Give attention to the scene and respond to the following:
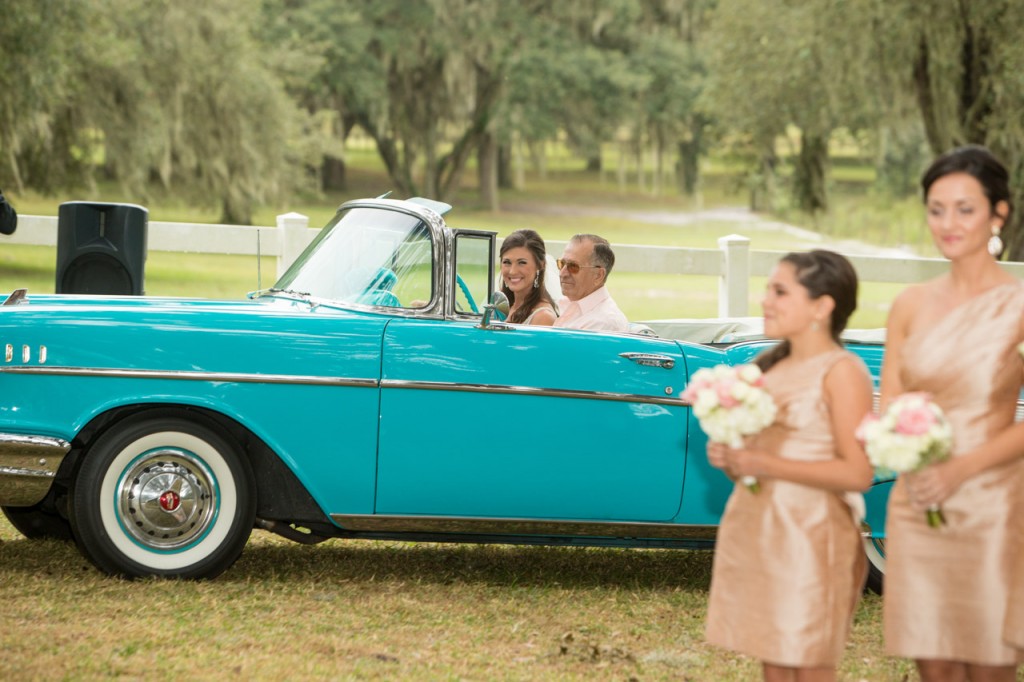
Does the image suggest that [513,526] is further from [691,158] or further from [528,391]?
[691,158]

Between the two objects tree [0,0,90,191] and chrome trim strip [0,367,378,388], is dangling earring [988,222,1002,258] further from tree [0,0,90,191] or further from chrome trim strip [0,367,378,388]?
tree [0,0,90,191]

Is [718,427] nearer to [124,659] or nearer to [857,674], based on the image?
[857,674]

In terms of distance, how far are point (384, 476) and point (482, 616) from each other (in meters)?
0.69

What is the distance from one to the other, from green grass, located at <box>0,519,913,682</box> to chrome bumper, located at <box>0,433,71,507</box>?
1.49 ft

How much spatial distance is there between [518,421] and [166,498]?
1.49 m

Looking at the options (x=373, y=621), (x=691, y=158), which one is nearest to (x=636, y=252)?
(x=373, y=621)

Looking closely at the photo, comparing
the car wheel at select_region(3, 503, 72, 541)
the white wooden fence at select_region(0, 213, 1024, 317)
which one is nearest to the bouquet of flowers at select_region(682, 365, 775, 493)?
the car wheel at select_region(3, 503, 72, 541)

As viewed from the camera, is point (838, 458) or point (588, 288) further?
point (588, 288)

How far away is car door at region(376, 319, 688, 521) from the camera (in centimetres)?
577

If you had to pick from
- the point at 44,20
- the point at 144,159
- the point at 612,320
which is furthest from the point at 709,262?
the point at 144,159

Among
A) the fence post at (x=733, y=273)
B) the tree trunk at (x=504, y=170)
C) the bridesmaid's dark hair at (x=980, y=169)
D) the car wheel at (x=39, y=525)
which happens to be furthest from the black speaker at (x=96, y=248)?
the tree trunk at (x=504, y=170)

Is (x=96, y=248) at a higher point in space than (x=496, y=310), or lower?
higher

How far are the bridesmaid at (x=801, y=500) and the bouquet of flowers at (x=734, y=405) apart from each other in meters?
0.09

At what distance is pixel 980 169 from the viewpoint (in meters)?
3.50
